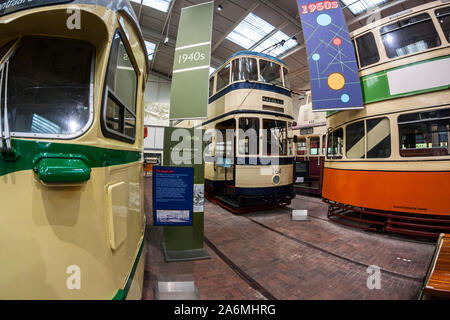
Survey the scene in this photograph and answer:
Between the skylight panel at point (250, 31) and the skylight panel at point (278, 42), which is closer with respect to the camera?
the skylight panel at point (250, 31)

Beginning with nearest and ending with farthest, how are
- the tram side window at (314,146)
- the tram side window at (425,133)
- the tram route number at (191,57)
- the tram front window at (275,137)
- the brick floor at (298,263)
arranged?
the brick floor at (298,263)
the tram route number at (191,57)
the tram side window at (425,133)
the tram front window at (275,137)
the tram side window at (314,146)

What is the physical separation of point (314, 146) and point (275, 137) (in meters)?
4.43

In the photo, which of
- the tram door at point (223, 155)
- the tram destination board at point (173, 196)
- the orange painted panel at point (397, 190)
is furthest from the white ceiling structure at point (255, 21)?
the tram destination board at point (173, 196)

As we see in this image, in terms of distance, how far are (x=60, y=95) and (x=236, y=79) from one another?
5.52 meters

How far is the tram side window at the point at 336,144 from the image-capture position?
5.68 meters

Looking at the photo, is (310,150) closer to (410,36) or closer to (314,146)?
(314,146)

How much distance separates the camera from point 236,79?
621cm

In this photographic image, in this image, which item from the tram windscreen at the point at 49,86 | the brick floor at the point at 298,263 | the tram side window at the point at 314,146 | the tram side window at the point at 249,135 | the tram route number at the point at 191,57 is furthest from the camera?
the tram side window at the point at 314,146

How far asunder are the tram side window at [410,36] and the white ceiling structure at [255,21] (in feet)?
16.9

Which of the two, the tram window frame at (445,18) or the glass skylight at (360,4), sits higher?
the glass skylight at (360,4)

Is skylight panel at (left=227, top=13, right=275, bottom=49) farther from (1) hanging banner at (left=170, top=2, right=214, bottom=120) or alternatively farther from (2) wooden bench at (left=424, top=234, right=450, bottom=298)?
(2) wooden bench at (left=424, top=234, right=450, bottom=298)

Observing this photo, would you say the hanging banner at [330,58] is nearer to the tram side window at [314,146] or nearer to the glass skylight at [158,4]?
the tram side window at [314,146]

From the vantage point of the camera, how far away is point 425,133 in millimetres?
4125

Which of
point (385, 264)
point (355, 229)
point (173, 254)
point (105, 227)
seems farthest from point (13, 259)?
point (355, 229)
